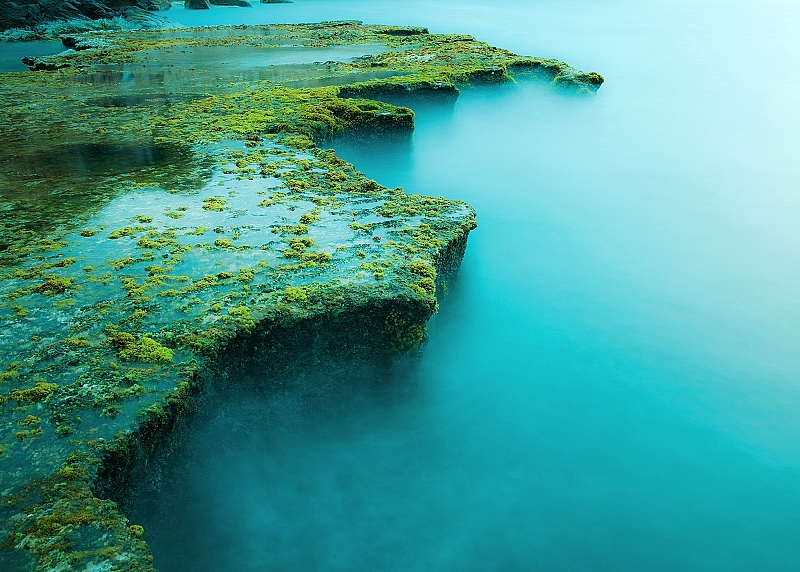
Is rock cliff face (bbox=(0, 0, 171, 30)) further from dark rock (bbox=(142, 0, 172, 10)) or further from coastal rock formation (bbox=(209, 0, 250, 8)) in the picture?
coastal rock formation (bbox=(209, 0, 250, 8))

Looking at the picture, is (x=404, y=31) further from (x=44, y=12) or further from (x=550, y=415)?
(x=550, y=415)

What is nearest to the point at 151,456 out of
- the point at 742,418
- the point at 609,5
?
the point at 742,418

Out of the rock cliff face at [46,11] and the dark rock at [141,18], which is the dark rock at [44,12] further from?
Answer: the dark rock at [141,18]

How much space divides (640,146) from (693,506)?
1542 cm

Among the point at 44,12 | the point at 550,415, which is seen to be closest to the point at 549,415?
the point at 550,415

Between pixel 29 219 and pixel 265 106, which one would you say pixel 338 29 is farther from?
pixel 29 219

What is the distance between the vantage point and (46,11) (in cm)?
3431

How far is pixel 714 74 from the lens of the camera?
1209 inches

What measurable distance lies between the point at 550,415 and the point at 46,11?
3902 cm

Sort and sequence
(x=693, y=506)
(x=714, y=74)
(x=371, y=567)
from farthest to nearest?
(x=714, y=74), (x=693, y=506), (x=371, y=567)

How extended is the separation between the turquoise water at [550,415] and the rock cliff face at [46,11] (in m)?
28.8

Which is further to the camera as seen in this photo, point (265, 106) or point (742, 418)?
Result: point (265, 106)

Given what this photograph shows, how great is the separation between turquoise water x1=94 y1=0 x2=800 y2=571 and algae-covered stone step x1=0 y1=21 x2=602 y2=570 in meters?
0.82

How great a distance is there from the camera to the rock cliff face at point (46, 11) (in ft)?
108
